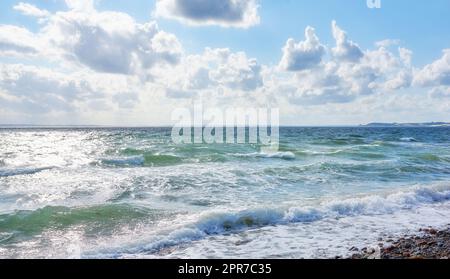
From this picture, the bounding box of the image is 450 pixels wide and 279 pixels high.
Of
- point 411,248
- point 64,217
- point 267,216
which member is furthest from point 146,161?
point 411,248

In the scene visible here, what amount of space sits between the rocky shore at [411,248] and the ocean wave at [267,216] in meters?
2.71

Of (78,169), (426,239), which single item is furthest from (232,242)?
(78,169)

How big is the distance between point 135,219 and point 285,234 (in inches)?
176

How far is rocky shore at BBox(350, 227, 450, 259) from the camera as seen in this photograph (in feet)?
24.5

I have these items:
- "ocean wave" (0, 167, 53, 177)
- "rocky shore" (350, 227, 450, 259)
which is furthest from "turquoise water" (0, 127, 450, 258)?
"rocky shore" (350, 227, 450, 259)

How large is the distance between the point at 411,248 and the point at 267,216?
4155mm

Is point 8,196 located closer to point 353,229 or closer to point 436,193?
point 353,229

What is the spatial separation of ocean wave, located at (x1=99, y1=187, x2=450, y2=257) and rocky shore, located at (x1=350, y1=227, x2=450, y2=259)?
8.90 ft

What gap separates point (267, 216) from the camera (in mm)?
11047

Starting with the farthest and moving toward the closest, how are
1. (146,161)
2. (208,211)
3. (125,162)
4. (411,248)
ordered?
(146,161), (125,162), (208,211), (411,248)

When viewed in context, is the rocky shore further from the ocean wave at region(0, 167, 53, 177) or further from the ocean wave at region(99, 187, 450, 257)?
the ocean wave at region(0, 167, 53, 177)

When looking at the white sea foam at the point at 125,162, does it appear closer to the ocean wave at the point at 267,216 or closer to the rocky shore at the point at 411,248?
the ocean wave at the point at 267,216

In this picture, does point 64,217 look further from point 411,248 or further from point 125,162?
point 125,162

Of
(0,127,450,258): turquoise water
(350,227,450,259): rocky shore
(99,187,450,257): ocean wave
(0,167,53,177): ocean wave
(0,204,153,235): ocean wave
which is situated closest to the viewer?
(350,227,450,259): rocky shore
